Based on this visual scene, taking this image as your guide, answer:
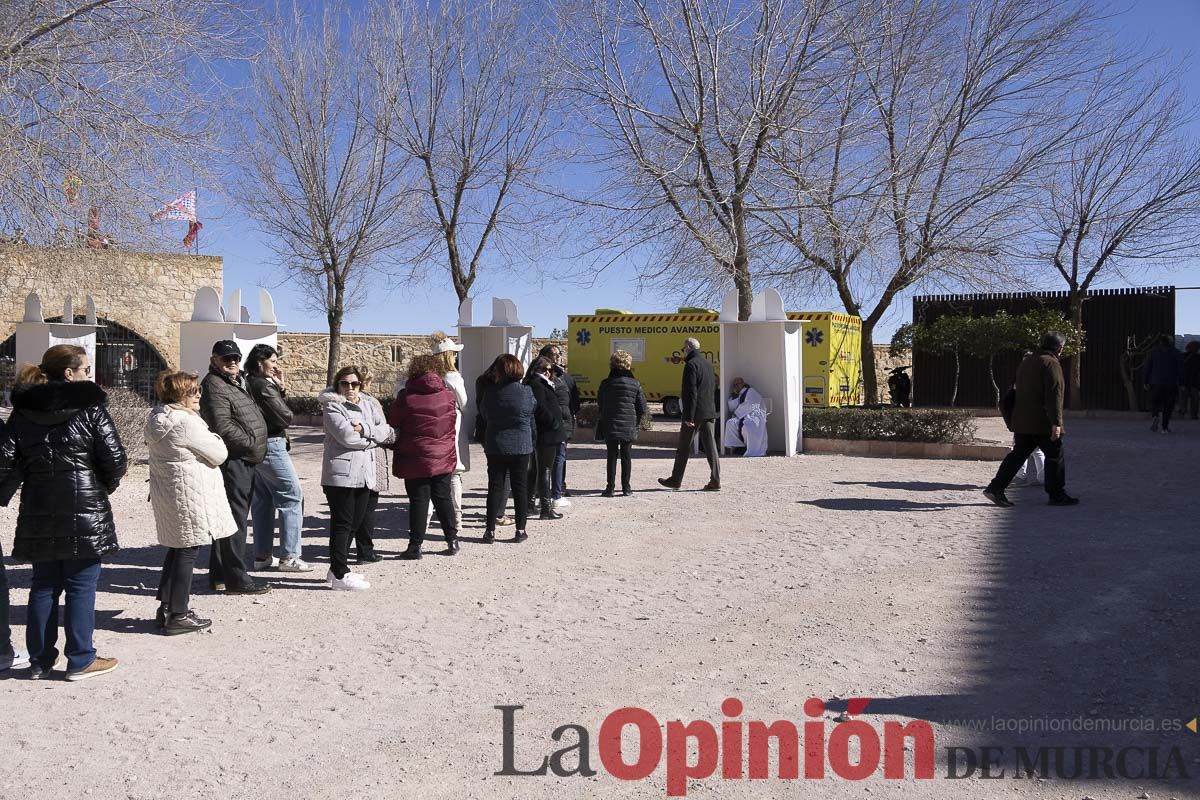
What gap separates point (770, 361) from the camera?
15664 mm

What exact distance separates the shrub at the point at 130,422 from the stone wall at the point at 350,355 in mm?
14803

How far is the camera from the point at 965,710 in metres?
4.29

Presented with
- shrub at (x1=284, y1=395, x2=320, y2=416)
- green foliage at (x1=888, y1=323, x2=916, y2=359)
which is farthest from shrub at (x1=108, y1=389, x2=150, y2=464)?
green foliage at (x1=888, y1=323, x2=916, y2=359)

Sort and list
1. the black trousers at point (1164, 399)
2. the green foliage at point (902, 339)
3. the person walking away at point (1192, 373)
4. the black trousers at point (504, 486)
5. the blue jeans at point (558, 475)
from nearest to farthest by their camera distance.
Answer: the black trousers at point (504, 486) < the blue jeans at point (558, 475) < the black trousers at point (1164, 399) < the person walking away at point (1192, 373) < the green foliage at point (902, 339)

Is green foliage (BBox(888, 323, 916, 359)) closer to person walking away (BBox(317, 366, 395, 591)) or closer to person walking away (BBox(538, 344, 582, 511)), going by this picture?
person walking away (BBox(538, 344, 582, 511))

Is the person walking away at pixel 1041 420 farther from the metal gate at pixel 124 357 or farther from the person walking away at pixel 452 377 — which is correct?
the metal gate at pixel 124 357

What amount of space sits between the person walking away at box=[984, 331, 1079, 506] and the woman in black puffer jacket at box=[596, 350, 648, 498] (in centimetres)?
358

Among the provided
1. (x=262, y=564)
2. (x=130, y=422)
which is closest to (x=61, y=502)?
(x=262, y=564)

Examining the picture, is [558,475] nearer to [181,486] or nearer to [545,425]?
[545,425]

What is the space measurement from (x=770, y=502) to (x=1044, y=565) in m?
3.48

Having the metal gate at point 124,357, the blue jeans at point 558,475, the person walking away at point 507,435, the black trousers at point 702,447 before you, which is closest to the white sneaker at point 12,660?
the person walking away at point 507,435

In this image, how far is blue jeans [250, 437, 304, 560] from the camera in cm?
687

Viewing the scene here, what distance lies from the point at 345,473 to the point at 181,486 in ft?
4.42

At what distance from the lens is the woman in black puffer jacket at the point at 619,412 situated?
10.5 meters
